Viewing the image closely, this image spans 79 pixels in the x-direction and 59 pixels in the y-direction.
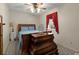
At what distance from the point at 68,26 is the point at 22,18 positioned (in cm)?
76

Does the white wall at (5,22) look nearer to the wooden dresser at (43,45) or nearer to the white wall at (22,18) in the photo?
the white wall at (22,18)

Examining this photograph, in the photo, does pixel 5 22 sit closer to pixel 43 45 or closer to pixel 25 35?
pixel 25 35

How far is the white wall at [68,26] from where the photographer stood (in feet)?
5.64

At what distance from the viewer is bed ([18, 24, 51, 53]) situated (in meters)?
1.72

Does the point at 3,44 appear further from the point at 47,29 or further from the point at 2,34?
the point at 47,29

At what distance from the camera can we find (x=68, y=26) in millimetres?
1756

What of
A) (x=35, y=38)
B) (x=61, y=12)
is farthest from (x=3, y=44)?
(x=61, y=12)

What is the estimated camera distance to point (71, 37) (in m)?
1.74

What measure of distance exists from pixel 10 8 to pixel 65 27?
931 millimetres

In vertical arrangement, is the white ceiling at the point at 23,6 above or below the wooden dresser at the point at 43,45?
above

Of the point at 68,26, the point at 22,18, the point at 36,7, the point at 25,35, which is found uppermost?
the point at 36,7

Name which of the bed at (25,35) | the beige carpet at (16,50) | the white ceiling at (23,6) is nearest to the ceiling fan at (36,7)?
the white ceiling at (23,6)

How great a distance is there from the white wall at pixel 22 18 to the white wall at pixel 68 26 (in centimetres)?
16

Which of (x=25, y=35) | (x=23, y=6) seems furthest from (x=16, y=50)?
(x=23, y=6)
